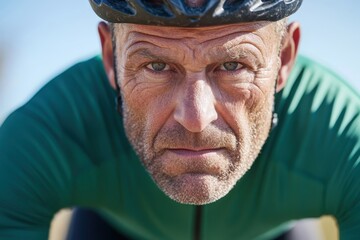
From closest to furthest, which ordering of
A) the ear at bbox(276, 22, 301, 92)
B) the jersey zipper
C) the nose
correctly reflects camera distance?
the nose → the ear at bbox(276, 22, 301, 92) → the jersey zipper

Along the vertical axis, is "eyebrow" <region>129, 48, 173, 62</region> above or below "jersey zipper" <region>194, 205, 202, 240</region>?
above

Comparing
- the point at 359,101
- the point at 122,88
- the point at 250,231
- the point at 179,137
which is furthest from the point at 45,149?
the point at 359,101

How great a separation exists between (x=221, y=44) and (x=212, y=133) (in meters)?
0.26

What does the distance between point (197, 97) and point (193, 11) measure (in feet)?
0.80

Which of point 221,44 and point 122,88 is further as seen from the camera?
point 122,88

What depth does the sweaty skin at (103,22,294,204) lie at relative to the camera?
270cm

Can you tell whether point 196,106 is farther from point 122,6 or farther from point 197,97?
point 122,6

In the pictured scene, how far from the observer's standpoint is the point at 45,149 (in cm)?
298

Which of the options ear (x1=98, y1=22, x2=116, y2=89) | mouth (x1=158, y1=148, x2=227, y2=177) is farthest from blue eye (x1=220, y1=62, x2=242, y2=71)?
ear (x1=98, y1=22, x2=116, y2=89)

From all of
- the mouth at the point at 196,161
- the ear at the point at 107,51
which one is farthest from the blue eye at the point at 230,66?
the ear at the point at 107,51

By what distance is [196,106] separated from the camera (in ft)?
8.65

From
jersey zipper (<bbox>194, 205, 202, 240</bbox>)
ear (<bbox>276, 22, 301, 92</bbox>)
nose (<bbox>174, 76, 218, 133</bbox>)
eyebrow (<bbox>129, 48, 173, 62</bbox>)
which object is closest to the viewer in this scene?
nose (<bbox>174, 76, 218, 133</bbox>)

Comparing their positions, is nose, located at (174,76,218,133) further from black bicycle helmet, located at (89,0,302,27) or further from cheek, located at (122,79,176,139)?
black bicycle helmet, located at (89,0,302,27)

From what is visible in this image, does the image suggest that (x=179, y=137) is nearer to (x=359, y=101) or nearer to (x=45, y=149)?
(x=45, y=149)
